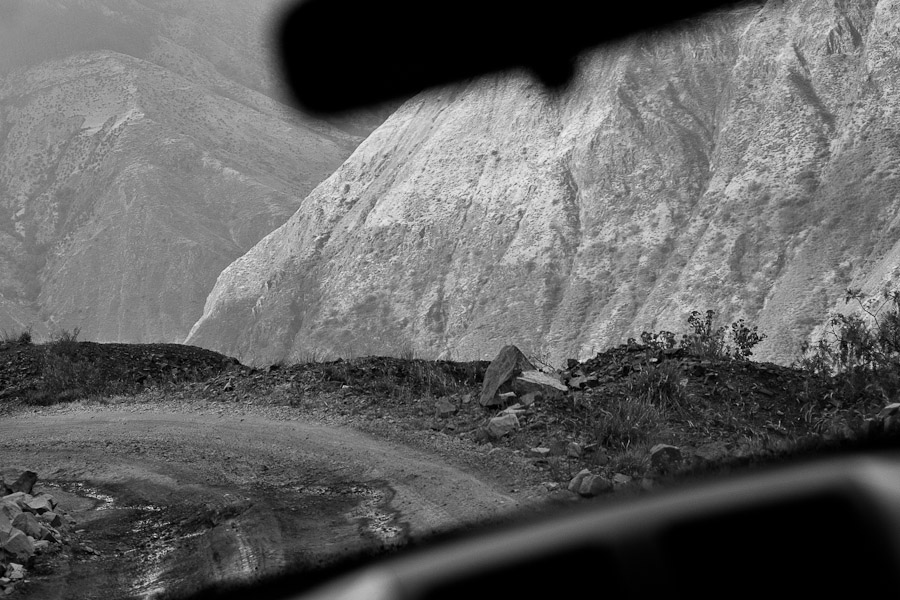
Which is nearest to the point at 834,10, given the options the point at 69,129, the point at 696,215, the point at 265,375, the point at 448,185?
the point at 696,215

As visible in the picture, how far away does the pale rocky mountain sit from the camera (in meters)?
94.6

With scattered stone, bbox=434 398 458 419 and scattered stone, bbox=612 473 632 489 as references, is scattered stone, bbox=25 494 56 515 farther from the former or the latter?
scattered stone, bbox=612 473 632 489

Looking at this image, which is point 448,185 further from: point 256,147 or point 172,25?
point 172,25

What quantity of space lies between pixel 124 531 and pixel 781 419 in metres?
5.05

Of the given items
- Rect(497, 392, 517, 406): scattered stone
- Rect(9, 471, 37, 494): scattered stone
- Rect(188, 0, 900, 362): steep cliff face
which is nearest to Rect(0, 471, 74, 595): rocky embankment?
Rect(9, 471, 37, 494): scattered stone

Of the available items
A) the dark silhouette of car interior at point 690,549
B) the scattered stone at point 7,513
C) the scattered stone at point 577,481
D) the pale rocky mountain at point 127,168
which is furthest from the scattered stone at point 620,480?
the pale rocky mountain at point 127,168

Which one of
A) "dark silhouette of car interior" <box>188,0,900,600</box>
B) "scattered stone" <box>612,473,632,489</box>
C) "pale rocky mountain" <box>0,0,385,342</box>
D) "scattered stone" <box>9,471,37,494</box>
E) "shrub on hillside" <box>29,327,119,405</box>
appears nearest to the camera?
"dark silhouette of car interior" <box>188,0,900,600</box>

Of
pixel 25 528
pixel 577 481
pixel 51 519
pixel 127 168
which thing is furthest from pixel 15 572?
pixel 127 168

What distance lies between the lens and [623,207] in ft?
209

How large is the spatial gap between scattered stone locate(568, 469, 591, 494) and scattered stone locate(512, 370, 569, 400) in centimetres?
207

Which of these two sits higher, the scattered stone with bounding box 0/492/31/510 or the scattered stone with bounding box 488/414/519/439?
the scattered stone with bounding box 488/414/519/439

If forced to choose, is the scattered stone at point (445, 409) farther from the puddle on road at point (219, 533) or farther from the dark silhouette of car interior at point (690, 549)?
the dark silhouette of car interior at point (690, 549)

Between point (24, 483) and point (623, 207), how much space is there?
196 feet

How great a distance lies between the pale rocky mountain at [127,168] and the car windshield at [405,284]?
38 cm
